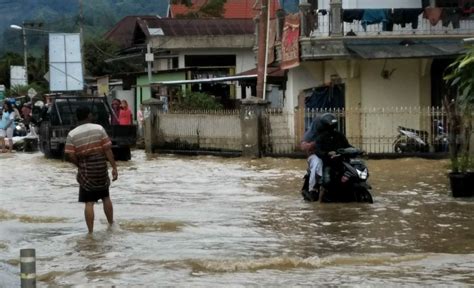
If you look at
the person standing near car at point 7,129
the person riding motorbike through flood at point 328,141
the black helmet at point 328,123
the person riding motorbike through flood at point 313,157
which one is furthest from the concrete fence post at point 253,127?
the black helmet at point 328,123

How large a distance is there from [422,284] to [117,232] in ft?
16.3

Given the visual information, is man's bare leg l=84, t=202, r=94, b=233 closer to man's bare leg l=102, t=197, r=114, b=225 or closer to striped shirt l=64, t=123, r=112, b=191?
striped shirt l=64, t=123, r=112, b=191

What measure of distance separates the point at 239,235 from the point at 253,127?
1505cm

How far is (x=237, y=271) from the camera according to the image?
32.8 feet

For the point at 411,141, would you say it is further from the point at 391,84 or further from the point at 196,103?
the point at 196,103

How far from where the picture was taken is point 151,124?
3219 centimetres

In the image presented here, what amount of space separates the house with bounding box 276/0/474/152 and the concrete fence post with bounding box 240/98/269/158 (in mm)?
1817

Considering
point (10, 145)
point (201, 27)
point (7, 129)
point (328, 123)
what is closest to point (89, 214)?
point (328, 123)

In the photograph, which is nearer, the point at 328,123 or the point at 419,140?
the point at 328,123

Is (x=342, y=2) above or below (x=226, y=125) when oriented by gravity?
above

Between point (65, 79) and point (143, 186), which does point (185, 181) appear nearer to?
point (143, 186)

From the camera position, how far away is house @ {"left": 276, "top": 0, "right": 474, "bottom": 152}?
26562mm

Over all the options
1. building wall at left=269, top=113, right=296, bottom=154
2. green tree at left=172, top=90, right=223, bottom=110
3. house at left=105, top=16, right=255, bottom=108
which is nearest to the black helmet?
building wall at left=269, top=113, right=296, bottom=154

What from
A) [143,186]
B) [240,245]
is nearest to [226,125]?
[143,186]
